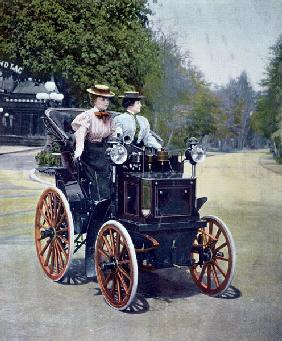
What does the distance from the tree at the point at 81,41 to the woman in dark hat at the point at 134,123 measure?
128cm

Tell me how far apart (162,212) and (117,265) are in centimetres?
55

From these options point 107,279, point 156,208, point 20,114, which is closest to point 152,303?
point 107,279

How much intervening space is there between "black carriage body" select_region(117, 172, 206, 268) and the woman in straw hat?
0.41m

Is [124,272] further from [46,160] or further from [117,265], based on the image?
[46,160]

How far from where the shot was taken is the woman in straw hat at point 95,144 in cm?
432

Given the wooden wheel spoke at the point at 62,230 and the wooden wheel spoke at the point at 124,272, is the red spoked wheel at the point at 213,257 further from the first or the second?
the wooden wheel spoke at the point at 62,230

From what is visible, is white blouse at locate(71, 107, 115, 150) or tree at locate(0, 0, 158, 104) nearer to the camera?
white blouse at locate(71, 107, 115, 150)

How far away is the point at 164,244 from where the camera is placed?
3934mm

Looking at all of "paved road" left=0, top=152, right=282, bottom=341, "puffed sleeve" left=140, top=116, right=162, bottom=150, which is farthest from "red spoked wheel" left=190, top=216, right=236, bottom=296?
"puffed sleeve" left=140, top=116, right=162, bottom=150

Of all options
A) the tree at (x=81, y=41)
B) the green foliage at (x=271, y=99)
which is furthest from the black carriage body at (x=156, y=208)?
the tree at (x=81, y=41)

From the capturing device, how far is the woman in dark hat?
4.34m

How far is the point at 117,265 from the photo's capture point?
388 cm

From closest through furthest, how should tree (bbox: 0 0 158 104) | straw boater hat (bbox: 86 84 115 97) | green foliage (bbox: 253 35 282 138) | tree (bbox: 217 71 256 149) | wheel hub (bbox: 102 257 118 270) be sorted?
wheel hub (bbox: 102 257 118 270), green foliage (bbox: 253 35 282 138), straw boater hat (bbox: 86 84 115 97), tree (bbox: 217 71 256 149), tree (bbox: 0 0 158 104)

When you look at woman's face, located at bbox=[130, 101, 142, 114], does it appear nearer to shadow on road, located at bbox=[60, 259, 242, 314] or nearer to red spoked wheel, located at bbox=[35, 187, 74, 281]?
red spoked wheel, located at bbox=[35, 187, 74, 281]
